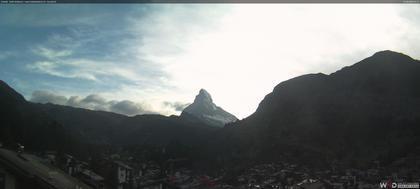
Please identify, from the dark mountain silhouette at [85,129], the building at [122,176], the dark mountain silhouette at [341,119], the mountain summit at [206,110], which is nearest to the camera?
the building at [122,176]

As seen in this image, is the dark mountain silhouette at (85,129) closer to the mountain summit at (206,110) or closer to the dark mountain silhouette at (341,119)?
the dark mountain silhouette at (341,119)

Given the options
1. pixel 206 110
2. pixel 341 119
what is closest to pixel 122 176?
pixel 341 119

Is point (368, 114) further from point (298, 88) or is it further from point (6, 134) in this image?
point (6, 134)

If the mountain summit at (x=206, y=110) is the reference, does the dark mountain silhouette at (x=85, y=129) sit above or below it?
below

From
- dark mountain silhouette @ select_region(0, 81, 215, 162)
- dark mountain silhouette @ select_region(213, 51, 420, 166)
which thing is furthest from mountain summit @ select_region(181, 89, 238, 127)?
dark mountain silhouette @ select_region(213, 51, 420, 166)

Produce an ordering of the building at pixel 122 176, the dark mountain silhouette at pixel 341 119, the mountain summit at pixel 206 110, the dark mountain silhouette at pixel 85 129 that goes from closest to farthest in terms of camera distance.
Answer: the building at pixel 122 176
the dark mountain silhouette at pixel 85 129
the dark mountain silhouette at pixel 341 119
the mountain summit at pixel 206 110

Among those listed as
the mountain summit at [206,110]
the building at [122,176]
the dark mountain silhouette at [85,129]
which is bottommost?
the building at [122,176]

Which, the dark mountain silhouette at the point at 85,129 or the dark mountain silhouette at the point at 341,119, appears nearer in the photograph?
the dark mountain silhouette at the point at 85,129

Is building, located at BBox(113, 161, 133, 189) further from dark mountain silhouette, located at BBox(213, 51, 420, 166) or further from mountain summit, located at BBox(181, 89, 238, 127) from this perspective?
mountain summit, located at BBox(181, 89, 238, 127)

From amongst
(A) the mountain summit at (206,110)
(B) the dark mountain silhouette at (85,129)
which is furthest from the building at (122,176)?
(A) the mountain summit at (206,110)

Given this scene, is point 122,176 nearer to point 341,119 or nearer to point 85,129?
point 341,119
